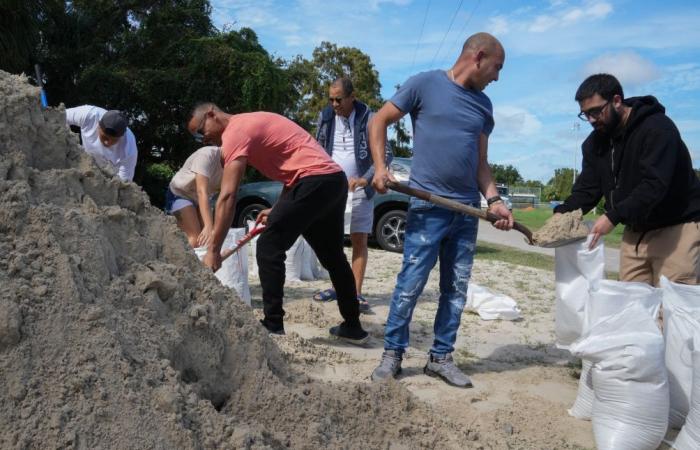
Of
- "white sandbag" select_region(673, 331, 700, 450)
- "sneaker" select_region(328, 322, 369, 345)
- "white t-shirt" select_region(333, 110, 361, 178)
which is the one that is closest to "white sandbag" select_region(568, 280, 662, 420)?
"white sandbag" select_region(673, 331, 700, 450)

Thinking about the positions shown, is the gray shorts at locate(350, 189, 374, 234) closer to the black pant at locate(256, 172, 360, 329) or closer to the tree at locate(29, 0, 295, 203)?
the black pant at locate(256, 172, 360, 329)

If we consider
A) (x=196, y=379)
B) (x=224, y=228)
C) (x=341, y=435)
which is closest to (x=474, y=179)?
(x=224, y=228)

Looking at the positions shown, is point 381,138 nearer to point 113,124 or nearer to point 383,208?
point 113,124

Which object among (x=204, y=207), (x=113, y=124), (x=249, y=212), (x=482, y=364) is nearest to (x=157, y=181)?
(x=249, y=212)

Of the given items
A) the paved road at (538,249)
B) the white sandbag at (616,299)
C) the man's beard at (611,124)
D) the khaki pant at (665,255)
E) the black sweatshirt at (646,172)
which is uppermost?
the man's beard at (611,124)

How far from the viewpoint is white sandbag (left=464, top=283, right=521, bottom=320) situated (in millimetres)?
5605

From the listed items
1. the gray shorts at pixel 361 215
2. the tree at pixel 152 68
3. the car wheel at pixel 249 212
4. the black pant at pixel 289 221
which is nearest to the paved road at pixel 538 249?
the gray shorts at pixel 361 215

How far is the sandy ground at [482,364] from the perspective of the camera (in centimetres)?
314

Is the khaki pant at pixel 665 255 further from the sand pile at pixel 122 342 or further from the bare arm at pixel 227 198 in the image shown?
the bare arm at pixel 227 198

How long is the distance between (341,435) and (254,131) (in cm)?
210

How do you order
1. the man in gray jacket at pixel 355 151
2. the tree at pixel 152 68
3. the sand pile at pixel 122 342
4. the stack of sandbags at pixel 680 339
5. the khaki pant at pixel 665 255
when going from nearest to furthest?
the sand pile at pixel 122 342
the stack of sandbags at pixel 680 339
the khaki pant at pixel 665 255
the man in gray jacket at pixel 355 151
the tree at pixel 152 68

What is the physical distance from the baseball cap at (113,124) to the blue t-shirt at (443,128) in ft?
6.98

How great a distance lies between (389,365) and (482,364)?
0.86 metres

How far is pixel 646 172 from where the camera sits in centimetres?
334
